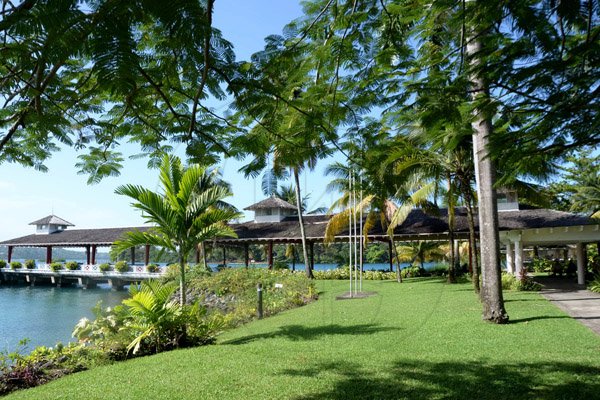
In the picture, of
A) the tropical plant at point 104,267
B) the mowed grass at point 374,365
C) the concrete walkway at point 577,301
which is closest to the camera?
the mowed grass at point 374,365

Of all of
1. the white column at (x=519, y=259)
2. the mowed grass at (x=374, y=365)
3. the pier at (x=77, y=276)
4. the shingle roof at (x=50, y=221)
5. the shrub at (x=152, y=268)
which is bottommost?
the pier at (x=77, y=276)

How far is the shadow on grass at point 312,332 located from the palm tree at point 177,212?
5.47 feet

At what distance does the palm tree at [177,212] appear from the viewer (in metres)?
Answer: 8.73

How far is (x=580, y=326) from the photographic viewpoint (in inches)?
356

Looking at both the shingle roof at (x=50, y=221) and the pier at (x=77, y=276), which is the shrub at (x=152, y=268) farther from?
the shingle roof at (x=50, y=221)

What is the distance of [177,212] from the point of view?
8.96 metres

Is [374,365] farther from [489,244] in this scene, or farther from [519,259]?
[519,259]

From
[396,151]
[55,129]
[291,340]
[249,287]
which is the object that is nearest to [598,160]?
[249,287]

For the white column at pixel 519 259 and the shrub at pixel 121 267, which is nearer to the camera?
the white column at pixel 519 259

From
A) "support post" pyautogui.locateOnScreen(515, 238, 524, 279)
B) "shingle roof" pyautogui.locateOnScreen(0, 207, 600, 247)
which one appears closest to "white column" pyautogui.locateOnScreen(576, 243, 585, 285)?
"shingle roof" pyautogui.locateOnScreen(0, 207, 600, 247)

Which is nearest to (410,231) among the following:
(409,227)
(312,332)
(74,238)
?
(409,227)

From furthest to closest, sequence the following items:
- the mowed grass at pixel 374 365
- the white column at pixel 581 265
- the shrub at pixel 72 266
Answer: the shrub at pixel 72 266, the white column at pixel 581 265, the mowed grass at pixel 374 365

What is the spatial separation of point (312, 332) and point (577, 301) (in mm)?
8496

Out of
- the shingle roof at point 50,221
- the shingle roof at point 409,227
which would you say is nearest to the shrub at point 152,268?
the shingle roof at point 409,227
